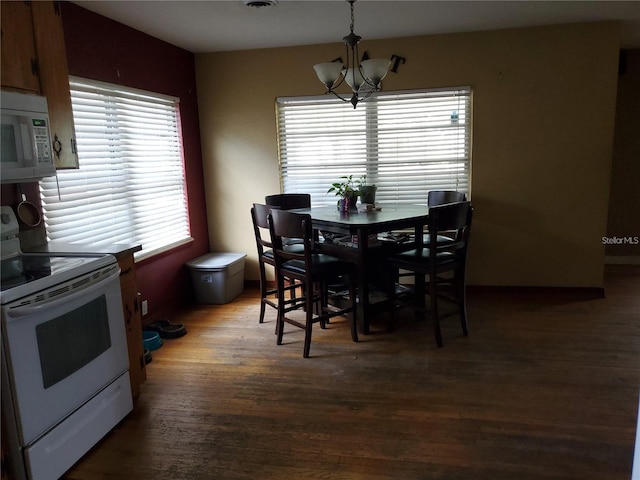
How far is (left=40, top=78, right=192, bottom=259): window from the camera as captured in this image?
10.2ft

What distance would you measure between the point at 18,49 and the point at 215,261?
99.2 inches

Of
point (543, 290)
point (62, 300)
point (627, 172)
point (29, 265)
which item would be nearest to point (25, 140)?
point (29, 265)

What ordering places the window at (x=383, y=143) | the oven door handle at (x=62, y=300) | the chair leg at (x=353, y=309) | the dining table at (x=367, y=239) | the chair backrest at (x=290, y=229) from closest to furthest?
the oven door handle at (x=62, y=300) < the chair backrest at (x=290, y=229) < the dining table at (x=367, y=239) < the chair leg at (x=353, y=309) < the window at (x=383, y=143)

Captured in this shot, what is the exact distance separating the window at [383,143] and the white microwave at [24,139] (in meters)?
2.53

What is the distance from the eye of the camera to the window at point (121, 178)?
10.2 feet

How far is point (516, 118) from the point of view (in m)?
4.25

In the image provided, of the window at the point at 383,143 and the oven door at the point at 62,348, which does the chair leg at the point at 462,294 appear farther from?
the oven door at the point at 62,348

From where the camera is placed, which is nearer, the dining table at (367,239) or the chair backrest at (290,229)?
the chair backrest at (290,229)

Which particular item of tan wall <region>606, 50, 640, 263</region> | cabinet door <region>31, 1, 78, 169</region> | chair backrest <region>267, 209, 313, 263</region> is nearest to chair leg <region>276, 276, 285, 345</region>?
chair backrest <region>267, 209, 313, 263</region>

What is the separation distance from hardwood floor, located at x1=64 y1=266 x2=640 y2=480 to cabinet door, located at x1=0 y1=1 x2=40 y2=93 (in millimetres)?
1769

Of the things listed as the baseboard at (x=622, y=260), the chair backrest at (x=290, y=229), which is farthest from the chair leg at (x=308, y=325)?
the baseboard at (x=622, y=260)

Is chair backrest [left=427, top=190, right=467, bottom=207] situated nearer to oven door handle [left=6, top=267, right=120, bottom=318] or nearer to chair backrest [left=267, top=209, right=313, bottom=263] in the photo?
chair backrest [left=267, top=209, right=313, bottom=263]

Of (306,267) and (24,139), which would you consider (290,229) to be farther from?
(24,139)

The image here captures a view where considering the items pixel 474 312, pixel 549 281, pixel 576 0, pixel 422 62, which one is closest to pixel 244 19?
pixel 422 62
